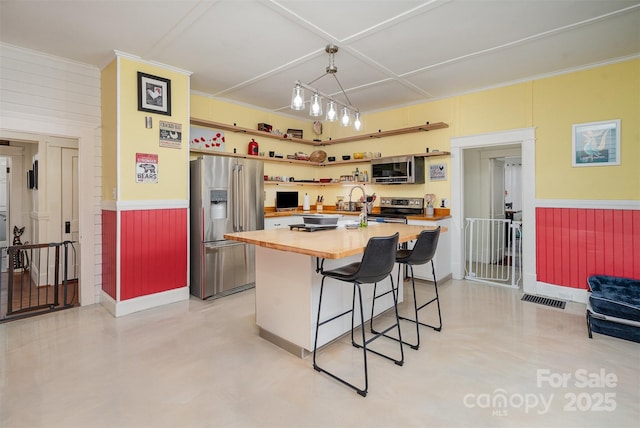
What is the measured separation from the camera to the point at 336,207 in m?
6.37

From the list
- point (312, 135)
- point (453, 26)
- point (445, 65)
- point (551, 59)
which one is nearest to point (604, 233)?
point (551, 59)

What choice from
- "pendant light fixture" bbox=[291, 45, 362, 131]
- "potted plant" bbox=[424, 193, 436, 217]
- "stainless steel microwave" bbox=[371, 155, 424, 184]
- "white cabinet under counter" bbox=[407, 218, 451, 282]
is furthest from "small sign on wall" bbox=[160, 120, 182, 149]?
"potted plant" bbox=[424, 193, 436, 217]

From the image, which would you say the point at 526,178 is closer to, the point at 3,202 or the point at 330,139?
the point at 330,139

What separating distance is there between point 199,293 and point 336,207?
321 cm

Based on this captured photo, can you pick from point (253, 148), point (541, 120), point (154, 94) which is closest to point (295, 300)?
point (154, 94)

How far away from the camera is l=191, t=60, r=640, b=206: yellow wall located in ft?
11.6

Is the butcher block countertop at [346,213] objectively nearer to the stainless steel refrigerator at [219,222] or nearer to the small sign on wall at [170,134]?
the stainless steel refrigerator at [219,222]

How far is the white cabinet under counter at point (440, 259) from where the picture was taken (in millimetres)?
4531

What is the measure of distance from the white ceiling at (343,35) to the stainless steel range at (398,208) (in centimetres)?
189

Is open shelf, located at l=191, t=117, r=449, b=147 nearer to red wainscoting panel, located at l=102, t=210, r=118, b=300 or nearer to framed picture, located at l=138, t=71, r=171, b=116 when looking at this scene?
framed picture, located at l=138, t=71, r=171, b=116

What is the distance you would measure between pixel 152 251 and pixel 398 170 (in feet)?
12.3

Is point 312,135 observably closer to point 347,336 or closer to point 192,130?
point 192,130

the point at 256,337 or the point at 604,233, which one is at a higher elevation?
the point at 604,233

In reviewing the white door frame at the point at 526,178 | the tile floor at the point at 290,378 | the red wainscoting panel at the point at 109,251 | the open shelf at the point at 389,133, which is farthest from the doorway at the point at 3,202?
the white door frame at the point at 526,178
